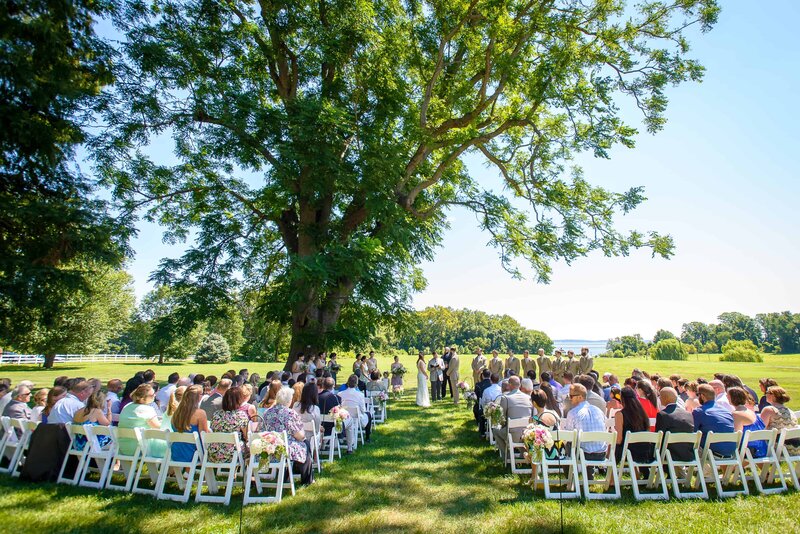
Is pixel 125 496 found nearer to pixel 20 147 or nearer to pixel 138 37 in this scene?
pixel 20 147

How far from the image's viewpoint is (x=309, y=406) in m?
7.27

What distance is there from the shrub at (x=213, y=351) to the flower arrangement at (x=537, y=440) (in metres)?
53.4

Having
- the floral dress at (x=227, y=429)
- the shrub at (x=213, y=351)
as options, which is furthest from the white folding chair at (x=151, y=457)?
the shrub at (x=213, y=351)

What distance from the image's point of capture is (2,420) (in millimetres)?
6676

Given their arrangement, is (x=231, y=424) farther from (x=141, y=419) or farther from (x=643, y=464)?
(x=643, y=464)

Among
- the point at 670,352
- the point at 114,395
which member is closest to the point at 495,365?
the point at 114,395

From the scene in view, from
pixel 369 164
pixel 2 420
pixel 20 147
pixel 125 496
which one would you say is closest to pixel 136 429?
pixel 125 496

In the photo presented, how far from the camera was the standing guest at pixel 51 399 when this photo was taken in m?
6.56

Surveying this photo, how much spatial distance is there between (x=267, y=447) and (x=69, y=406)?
3.87 m

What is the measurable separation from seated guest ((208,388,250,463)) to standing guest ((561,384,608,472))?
468 cm

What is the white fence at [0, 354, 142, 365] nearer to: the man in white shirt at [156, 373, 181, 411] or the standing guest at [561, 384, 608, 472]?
the man in white shirt at [156, 373, 181, 411]

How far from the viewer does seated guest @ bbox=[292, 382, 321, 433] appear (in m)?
7.14

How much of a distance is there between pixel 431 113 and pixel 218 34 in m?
8.22

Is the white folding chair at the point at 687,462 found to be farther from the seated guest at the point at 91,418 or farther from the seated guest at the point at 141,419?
the seated guest at the point at 91,418
